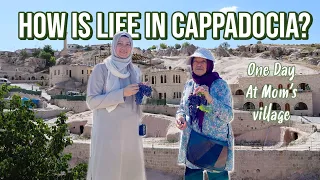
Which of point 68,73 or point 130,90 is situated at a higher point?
point 68,73

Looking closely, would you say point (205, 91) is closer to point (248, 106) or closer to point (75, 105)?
point (248, 106)

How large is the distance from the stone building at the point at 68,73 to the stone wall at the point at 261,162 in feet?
98.4

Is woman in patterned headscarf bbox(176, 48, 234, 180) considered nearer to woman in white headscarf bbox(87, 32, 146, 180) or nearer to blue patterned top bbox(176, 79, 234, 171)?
blue patterned top bbox(176, 79, 234, 171)

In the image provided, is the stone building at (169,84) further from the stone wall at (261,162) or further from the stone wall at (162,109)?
the stone wall at (261,162)

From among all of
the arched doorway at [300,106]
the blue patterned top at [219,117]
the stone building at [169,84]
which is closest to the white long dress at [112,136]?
the blue patterned top at [219,117]

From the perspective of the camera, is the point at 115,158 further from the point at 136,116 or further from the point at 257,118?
the point at 257,118

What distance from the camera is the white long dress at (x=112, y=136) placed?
4781 millimetres

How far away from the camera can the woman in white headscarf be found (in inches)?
188

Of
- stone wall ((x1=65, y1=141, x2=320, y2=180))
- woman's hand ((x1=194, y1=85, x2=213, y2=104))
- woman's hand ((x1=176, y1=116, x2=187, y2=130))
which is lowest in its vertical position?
stone wall ((x1=65, y1=141, x2=320, y2=180))

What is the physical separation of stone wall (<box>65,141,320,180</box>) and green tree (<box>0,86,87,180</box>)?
9.97m

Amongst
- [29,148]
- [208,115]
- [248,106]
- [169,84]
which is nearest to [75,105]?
[169,84]

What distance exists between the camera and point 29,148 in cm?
745

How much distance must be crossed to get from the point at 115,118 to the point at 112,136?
25 centimetres

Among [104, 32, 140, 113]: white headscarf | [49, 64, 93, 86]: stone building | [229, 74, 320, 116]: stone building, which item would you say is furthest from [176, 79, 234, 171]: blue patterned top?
[49, 64, 93, 86]: stone building
